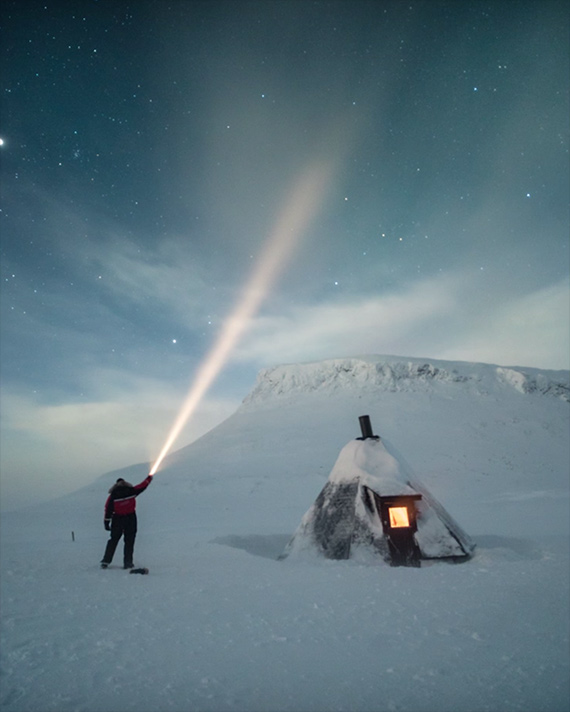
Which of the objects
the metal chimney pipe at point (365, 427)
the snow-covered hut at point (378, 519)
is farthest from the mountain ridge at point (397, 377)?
the snow-covered hut at point (378, 519)

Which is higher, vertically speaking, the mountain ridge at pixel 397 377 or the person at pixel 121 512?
the mountain ridge at pixel 397 377

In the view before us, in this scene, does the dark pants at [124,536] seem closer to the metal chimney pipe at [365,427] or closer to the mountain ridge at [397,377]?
the metal chimney pipe at [365,427]

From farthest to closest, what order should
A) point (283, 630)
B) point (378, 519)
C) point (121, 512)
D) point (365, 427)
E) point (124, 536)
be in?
point (365, 427)
point (378, 519)
point (121, 512)
point (124, 536)
point (283, 630)

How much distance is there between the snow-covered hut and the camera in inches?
337

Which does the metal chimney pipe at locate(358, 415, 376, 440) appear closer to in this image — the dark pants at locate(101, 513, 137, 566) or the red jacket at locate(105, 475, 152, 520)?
the red jacket at locate(105, 475, 152, 520)

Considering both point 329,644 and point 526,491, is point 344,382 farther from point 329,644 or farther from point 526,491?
point 329,644

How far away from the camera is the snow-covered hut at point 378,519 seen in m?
8.57

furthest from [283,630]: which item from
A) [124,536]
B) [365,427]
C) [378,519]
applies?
[365,427]

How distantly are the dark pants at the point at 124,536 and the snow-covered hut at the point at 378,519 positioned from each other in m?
3.68

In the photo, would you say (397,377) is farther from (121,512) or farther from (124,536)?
(124,536)

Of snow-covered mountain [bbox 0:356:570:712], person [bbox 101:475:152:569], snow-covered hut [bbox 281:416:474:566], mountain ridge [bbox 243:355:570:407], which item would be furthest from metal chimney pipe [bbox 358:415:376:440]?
mountain ridge [bbox 243:355:570:407]

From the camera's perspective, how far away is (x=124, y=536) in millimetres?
7406

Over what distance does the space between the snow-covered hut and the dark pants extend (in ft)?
12.1

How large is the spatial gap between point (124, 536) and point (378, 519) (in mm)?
5095
